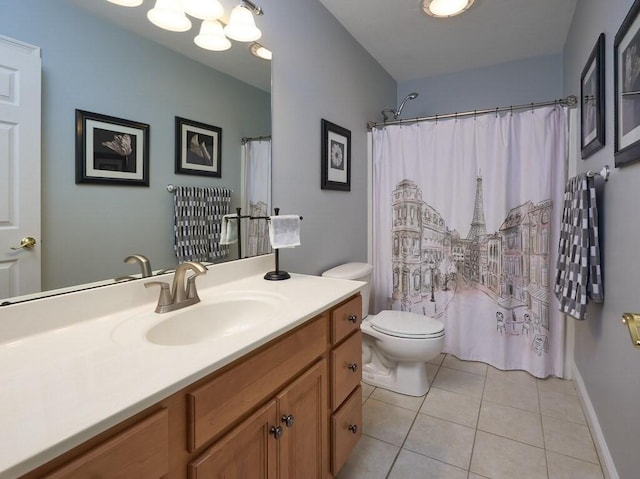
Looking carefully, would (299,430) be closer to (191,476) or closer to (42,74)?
(191,476)

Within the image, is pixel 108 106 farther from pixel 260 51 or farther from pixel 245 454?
pixel 245 454

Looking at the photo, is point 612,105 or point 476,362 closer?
point 612,105

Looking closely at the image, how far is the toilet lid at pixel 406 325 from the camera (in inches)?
75.4

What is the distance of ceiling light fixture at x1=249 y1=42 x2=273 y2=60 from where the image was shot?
5.18 feet

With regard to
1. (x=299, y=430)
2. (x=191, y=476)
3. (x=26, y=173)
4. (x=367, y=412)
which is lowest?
(x=367, y=412)

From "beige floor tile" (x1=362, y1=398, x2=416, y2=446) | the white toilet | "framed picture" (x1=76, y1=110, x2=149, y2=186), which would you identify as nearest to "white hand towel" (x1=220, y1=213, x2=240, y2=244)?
"framed picture" (x1=76, y1=110, x2=149, y2=186)

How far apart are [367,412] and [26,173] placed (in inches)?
71.6

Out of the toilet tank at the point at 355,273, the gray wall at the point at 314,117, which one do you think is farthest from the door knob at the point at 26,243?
the toilet tank at the point at 355,273

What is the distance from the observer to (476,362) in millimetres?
2420

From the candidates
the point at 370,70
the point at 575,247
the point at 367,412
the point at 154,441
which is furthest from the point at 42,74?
the point at 370,70

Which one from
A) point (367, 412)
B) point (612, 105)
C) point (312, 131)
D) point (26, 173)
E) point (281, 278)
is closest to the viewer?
point (26, 173)

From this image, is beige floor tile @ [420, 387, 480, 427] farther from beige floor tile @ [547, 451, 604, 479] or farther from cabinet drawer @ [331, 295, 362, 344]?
cabinet drawer @ [331, 295, 362, 344]

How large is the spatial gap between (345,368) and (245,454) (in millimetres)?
558

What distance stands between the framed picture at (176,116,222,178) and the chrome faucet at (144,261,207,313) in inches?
15.1
